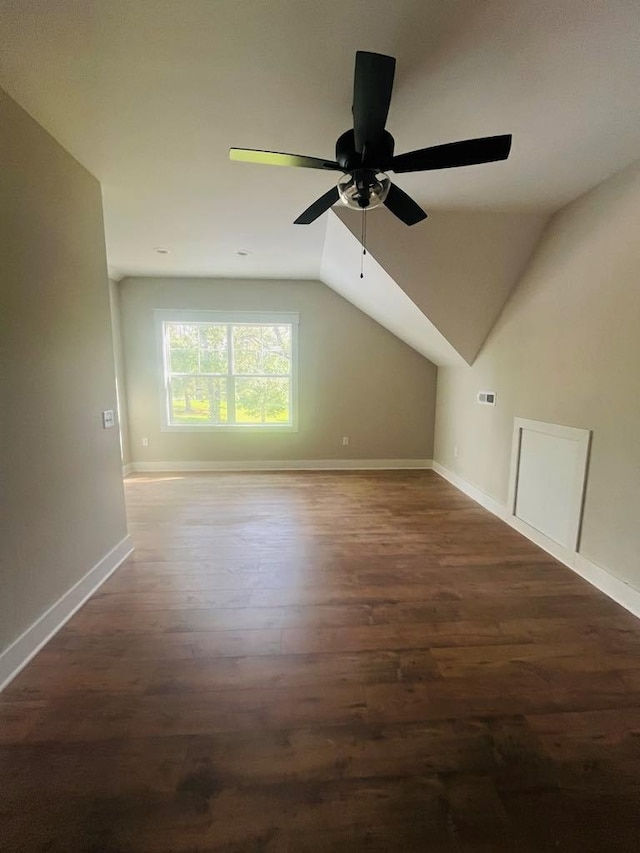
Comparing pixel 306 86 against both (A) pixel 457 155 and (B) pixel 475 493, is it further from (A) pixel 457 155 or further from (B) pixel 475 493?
(B) pixel 475 493

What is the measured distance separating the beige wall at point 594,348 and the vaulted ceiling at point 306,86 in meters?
0.28

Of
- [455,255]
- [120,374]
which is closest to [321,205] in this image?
[455,255]

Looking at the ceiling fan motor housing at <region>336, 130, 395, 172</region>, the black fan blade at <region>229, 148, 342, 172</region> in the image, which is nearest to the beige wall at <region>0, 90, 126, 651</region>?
the black fan blade at <region>229, 148, 342, 172</region>

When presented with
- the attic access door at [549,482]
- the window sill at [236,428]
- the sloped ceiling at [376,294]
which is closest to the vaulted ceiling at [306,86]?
the sloped ceiling at [376,294]

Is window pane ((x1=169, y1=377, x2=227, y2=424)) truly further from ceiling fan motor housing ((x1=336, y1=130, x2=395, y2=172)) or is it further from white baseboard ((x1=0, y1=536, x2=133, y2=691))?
ceiling fan motor housing ((x1=336, y1=130, x2=395, y2=172))

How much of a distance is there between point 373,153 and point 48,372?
6.40ft

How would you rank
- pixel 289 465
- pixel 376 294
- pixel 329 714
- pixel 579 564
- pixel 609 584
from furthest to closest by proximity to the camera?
pixel 289 465, pixel 376 294, pixel 579 564, pixel 609 584, pixel 329 714

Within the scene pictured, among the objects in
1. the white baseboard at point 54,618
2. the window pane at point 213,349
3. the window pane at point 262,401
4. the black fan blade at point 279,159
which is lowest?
the white baseboard at point 54,618

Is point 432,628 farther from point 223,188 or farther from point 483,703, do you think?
point 223,188

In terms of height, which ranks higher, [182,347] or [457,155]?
[457,155]

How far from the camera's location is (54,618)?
1911 mm

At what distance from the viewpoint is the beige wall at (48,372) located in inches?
64.9

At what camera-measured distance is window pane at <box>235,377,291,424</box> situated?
5.14m

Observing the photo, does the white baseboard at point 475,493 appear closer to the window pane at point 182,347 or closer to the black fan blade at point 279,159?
the black fan blade at point 279,159
